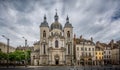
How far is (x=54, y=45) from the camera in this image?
200 ft

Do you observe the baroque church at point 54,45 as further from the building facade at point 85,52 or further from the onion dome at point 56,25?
the building facade at point 85,52

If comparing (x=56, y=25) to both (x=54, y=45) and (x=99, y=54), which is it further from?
(x=99, y=54)

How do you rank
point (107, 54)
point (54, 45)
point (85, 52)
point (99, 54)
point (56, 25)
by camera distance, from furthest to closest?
point (107, 54) < point (99, 54) < point (85, 52) < point (56, 25) < point (54, 45)

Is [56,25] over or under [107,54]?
over

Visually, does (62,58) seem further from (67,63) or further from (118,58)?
(118,58)

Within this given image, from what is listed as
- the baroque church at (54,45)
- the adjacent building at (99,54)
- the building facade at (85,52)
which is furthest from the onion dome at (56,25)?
the adjacent building at (99,54)

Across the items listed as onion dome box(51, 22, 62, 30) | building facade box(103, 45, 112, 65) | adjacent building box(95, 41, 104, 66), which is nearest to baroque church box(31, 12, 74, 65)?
onion dome box(51, 22, 62, 30)

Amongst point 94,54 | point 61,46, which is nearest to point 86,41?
point 94,54

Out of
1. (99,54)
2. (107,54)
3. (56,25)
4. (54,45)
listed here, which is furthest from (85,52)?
(56,25)

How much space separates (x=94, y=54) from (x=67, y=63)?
11034mm

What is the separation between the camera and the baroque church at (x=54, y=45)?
60000 mm

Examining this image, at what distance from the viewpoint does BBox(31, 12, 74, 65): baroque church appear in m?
60.0

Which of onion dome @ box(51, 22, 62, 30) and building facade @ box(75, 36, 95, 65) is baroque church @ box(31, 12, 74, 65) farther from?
building facade @ box(75, 36, 95, 65)

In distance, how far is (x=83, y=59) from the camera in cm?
6462
